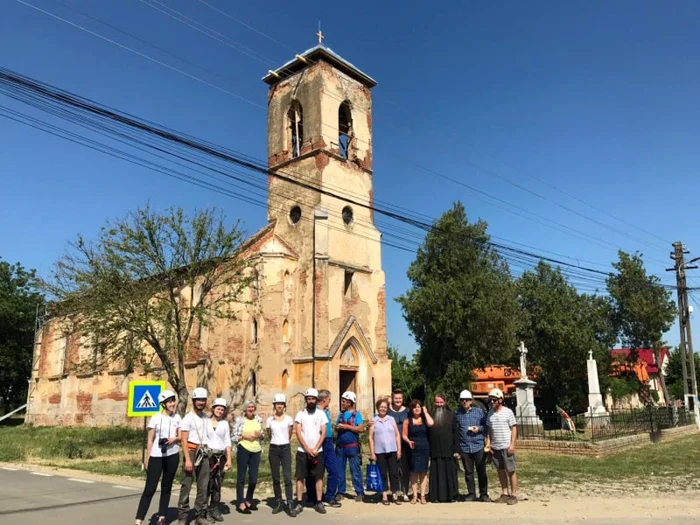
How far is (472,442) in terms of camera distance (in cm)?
939

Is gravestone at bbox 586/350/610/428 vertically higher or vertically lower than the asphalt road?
higher

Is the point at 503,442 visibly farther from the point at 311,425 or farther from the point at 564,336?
the point at 564,336

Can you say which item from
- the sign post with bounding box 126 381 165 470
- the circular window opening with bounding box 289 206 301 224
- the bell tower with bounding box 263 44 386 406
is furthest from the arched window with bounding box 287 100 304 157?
the sign post with bounding box 126 381 165 470

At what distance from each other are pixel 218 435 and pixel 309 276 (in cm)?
1747

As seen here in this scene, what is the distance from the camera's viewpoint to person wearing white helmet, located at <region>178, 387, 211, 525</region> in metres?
7.61

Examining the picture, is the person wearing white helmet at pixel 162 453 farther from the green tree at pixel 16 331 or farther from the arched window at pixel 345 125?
the green tree at pixel 16 331

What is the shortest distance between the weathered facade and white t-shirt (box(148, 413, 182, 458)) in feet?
50.0

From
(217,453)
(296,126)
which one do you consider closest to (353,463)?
(217,453)

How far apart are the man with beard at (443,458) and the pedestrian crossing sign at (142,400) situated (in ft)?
21.4

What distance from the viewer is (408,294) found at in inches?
1177

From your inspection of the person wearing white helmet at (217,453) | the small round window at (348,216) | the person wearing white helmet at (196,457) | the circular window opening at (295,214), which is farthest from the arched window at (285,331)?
the person wearing white helmet at (196,457)

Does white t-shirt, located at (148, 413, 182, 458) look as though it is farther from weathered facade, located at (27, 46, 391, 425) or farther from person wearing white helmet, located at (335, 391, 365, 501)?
weathered facade, located at (27, 46, 391, 425)

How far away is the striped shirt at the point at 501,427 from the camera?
29.9ft

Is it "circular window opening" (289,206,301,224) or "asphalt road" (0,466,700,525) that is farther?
"circular window opening" (289,206,301,224)
